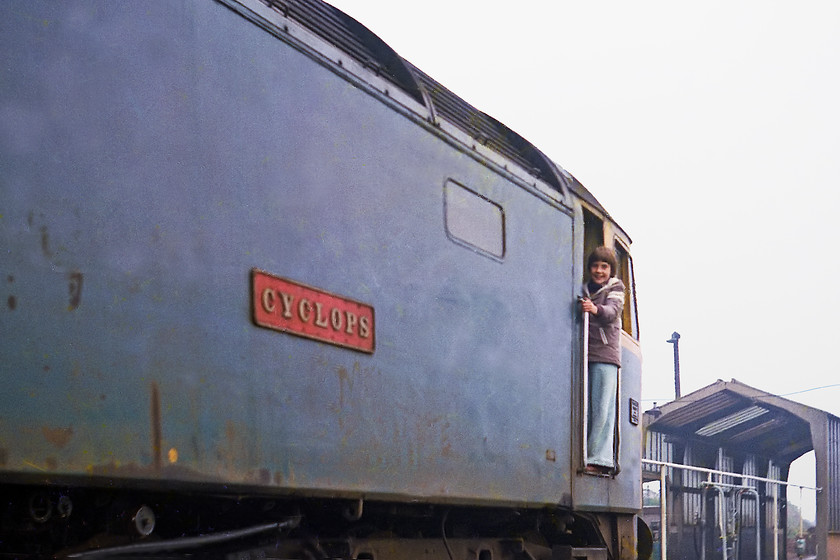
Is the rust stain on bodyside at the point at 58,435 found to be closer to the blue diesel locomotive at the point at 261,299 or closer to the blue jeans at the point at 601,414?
the blue diesel locomotive at the point at 261,299

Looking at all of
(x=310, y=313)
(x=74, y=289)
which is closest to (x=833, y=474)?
(x=310, y=313)

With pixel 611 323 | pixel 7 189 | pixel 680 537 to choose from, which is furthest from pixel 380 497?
pixel 680 537

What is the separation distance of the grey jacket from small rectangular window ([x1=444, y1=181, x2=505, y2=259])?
130 centimetres

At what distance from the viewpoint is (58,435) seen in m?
3.09

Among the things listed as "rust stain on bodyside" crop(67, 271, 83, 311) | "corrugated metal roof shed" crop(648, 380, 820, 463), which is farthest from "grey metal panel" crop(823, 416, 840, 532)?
"rust stain on bodyside" crop(67, 271, 83, 311)

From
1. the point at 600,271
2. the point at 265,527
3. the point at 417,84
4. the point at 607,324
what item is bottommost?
the point at 265,527

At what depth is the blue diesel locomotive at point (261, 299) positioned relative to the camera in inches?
124

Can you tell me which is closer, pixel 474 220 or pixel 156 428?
pixel 156 428

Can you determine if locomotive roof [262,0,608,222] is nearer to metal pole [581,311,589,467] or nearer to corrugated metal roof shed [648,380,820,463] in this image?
metal pole [581,311,589,467]

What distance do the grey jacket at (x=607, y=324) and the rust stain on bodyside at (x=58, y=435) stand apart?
14.3 feet

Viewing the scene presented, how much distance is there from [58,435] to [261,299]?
107 centimetres

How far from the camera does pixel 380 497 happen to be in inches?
184

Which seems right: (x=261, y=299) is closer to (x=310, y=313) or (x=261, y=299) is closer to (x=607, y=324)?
(x=310, y=313)

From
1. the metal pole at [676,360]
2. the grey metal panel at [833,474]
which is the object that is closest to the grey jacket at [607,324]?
the grey metal panel at [833,474]
